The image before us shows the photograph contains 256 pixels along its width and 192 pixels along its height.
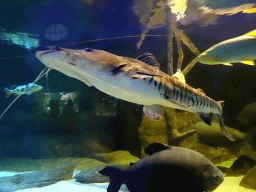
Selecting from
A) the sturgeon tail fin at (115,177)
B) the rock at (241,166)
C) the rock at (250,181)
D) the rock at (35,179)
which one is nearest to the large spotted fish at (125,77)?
the sturgeon tail fin at (115,177)

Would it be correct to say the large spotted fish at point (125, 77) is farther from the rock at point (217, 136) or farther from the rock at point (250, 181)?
the rock at point (217, 136)

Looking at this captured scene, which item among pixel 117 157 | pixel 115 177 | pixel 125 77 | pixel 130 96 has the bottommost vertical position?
pixel 117 157

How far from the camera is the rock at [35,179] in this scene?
331 centimetres

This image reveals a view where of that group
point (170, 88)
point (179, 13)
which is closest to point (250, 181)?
point (170, 88)

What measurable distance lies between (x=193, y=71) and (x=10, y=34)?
5.20m

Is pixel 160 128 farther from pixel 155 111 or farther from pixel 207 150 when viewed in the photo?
pixel 155 111

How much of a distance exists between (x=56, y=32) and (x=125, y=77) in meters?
3.46

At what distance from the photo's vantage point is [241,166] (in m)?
3.89

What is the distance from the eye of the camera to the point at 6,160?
7.04 m

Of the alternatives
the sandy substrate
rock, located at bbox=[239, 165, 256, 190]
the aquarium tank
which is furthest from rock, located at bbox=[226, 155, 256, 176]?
rock, located at bbox=[239, 165, 256, 190]

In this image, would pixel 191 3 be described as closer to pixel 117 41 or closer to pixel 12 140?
pixel 117 41

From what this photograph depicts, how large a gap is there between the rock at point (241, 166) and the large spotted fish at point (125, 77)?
2.25m

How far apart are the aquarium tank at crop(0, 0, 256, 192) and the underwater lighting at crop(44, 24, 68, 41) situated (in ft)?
0.08

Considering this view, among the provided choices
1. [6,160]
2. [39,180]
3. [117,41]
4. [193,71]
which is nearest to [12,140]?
[6,160]
